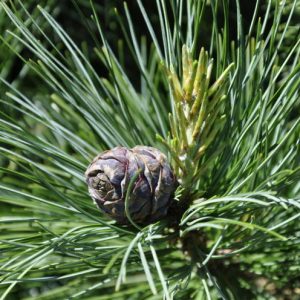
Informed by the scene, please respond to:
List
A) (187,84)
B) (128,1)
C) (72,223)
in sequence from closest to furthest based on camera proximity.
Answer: (187,84)
(72,223)
(128,1)

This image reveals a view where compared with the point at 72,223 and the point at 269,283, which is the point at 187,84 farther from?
the point at 269,283

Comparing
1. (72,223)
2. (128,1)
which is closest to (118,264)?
(72,223)

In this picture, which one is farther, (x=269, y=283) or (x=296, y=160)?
(x=269, y=283)

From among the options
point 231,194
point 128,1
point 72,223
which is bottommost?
point 231,194

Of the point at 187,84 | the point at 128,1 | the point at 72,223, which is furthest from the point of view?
the point at 128,1
